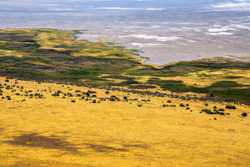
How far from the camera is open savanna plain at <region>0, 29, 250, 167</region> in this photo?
32.2 m

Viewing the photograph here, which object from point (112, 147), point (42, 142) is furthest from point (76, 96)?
point (112, 147)

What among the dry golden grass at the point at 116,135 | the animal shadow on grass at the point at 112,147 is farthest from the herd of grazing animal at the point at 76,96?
the animal shadow on grass at the point at 112,147

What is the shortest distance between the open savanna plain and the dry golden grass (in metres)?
0.06

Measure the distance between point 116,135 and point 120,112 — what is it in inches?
402

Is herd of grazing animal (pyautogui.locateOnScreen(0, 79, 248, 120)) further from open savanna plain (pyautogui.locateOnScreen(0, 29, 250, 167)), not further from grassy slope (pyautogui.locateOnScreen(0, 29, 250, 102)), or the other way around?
grassy slope (pyautogui.locateOnScreen(0, 29, 250, 102))

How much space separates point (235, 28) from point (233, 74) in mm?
73531

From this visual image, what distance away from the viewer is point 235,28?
151m

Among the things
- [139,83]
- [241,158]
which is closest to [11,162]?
[241,158]

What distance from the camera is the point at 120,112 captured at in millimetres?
47906

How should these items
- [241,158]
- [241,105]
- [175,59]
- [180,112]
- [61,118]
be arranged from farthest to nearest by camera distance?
[175,59] < [241,105] < [180,112] < [61,118] < [241,158]

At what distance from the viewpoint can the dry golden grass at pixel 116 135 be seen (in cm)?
3112

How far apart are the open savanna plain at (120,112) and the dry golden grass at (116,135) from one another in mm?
61

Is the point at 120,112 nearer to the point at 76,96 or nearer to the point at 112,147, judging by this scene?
the point at 76,96

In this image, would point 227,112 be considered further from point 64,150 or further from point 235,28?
point 235,28
